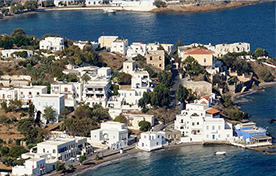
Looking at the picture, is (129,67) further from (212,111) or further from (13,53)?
(212,111)

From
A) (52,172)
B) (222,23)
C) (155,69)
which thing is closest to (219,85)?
(155,69)

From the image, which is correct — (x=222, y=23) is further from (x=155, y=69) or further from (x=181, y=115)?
(x=181, y=115)

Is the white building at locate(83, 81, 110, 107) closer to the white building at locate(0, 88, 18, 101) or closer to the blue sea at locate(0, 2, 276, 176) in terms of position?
the white building at locate(0, 88, 18, 101)

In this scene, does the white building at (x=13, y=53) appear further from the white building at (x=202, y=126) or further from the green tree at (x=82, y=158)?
the green tree at (x=82, y=158)

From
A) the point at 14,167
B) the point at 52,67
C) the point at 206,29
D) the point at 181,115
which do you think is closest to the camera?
the point at 14,167

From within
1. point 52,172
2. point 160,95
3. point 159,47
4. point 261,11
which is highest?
point 261,11

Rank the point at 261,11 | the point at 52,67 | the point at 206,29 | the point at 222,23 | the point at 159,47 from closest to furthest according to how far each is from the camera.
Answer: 1. the point at 52,67
2. the point at 159,47
3. the point at 206,29
4. the point at 222,23
5. the point at 261,11

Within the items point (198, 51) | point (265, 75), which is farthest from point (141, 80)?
point (265, 75)

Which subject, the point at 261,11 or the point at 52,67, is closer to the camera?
the point at 52,67

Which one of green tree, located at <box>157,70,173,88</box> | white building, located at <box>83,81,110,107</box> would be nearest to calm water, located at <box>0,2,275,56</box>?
green tree, located at <box>157,70,173,88</box>
